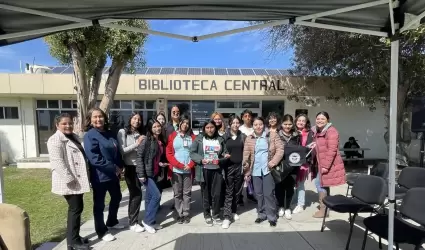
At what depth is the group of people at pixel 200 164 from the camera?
338cm

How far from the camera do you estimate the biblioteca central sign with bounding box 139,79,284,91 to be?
10684 mm

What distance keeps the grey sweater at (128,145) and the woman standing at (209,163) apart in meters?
0.80

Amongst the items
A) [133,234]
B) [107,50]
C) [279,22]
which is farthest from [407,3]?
[107,50]

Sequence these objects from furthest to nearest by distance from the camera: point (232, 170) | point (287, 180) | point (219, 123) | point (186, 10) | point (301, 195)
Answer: point (301, 195)
point (287, 180)
point (219, 123)
point (232, 170)
point (186, 10)

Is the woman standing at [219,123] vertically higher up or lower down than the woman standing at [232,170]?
higher up

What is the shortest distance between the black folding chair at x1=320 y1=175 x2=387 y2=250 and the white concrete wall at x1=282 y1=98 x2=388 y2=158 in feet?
26.8

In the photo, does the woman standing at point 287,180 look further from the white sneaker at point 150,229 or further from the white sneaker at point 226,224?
the white sneaker at point 150,229

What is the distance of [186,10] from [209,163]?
212 centimetres

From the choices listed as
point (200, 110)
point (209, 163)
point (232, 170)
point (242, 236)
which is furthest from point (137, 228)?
point (200, 110)

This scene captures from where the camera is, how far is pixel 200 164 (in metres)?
3.82

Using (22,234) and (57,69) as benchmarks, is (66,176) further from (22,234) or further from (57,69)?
(57,69)

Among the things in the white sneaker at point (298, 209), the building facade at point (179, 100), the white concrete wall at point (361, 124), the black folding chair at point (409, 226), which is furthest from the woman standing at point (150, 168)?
the white concrete wall at point (361, 124)

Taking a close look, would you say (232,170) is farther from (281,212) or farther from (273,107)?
(273,107)

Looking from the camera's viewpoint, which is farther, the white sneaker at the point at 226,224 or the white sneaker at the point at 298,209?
the white sneaker at the point at 298,209
